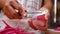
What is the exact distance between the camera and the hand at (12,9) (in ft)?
1.23

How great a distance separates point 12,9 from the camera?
38cm

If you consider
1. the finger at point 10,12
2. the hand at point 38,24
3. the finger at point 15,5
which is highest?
the finger at point 15,5

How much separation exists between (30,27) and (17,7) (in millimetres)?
78

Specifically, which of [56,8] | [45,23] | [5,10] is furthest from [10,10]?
[56,8]

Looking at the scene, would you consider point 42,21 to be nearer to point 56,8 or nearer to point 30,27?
point 30,27

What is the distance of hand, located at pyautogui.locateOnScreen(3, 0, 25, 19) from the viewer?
1.23 ft

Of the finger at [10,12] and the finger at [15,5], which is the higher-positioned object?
the finger at [15,5]

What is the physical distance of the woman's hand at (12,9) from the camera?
0.38 m

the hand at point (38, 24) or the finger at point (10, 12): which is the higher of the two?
the finger at point (10, 12)

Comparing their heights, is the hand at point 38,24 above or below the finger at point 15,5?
below

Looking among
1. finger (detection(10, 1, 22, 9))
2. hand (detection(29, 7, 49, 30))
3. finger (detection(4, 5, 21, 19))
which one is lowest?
hand (detection(29, 7, 49, 30))

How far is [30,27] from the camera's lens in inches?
14.5

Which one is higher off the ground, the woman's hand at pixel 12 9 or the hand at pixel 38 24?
the woman's hand at pixel 12 9

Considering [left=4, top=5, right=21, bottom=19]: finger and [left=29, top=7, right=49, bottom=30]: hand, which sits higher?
[left=4, top=5, right=21, bottom=19]: finger
